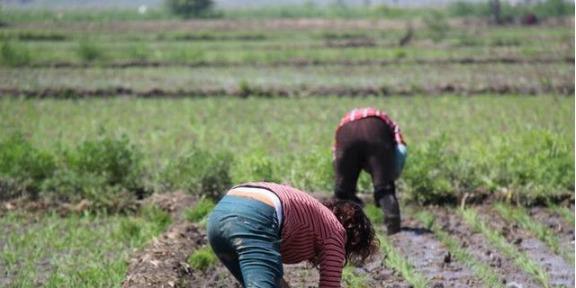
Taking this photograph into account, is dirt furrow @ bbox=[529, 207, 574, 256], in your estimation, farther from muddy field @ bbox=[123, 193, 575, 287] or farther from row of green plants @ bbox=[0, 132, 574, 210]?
row of green plants @ bbox=[0, 132, 574, 210]

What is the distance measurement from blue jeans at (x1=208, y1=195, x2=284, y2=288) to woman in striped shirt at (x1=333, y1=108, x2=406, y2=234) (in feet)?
12.5

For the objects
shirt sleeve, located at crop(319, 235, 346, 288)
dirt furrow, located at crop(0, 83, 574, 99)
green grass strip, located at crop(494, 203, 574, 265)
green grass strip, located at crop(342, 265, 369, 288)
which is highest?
shirt sleeve, located at crop(319, 235, 346, 288)

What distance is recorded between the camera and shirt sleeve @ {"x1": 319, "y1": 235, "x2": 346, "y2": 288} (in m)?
5.27

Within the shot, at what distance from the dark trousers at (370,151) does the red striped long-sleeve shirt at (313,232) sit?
11.9ft

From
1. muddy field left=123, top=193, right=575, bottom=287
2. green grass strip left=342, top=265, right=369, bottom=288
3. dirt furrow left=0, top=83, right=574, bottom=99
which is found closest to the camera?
green grass strip left=342, top=265, right=369, bottom=288

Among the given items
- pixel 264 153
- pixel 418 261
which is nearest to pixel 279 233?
pixel 418 261

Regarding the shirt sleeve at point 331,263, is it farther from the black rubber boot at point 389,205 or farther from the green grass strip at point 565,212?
the green grass strip at point 565,212

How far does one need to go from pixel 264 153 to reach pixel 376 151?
357 cm

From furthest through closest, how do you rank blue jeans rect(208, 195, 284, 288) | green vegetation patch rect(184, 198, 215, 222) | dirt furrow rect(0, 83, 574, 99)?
dirt furrow rect(0, 83, 574, 99), green vegetation patch rect(184, 198, 215, 222), blue jeans rect(208, 195, 284, 288)

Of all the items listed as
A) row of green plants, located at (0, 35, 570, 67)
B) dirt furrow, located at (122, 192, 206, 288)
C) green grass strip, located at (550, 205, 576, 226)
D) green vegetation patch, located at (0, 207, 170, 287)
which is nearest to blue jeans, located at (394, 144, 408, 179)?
dirt furrow, located at (122, 192, 206, 288)

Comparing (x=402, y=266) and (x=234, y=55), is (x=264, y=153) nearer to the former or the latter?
(x=402, y=266)

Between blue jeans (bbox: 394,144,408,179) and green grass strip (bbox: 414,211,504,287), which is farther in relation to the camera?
blue jeans (bbox: 394,144,408,179)

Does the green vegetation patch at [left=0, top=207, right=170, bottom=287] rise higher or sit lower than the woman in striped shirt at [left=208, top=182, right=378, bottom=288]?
lower

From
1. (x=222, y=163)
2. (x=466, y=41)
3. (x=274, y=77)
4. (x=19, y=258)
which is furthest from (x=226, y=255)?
→ (x=466, y=41)
